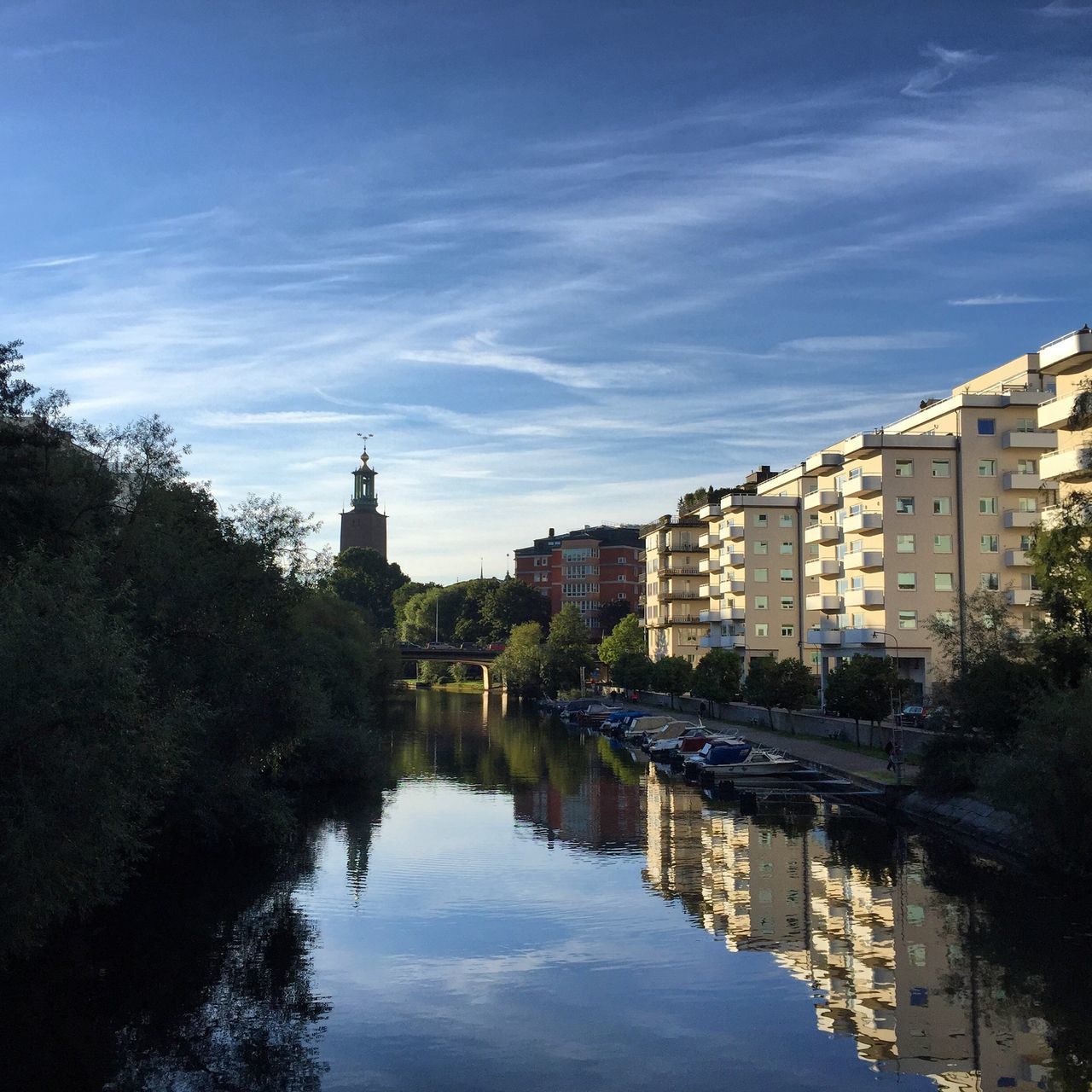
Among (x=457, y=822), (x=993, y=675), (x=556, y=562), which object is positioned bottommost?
(x=457, y=822)

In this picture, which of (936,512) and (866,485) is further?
(866,485)

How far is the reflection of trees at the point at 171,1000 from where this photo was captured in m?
21.5

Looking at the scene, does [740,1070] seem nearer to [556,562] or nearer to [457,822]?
[457,822]

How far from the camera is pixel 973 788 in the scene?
165 feet

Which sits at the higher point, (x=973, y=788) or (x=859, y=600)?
(x=859, y=600)

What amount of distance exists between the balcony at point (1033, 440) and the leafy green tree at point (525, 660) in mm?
79348

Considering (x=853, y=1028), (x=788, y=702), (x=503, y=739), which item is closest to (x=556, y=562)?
(x=503, y=739)

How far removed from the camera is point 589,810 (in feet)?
187

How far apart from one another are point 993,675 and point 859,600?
41638 mm

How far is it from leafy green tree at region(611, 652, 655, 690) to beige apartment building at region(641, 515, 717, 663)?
18.6ft

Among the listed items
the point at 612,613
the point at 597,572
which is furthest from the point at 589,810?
the point at 597,572

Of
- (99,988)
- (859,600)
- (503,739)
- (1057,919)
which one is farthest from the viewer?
(503,739)

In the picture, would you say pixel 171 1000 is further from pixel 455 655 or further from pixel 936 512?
pixel 455 655

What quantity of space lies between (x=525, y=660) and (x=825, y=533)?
64872 millimetres
